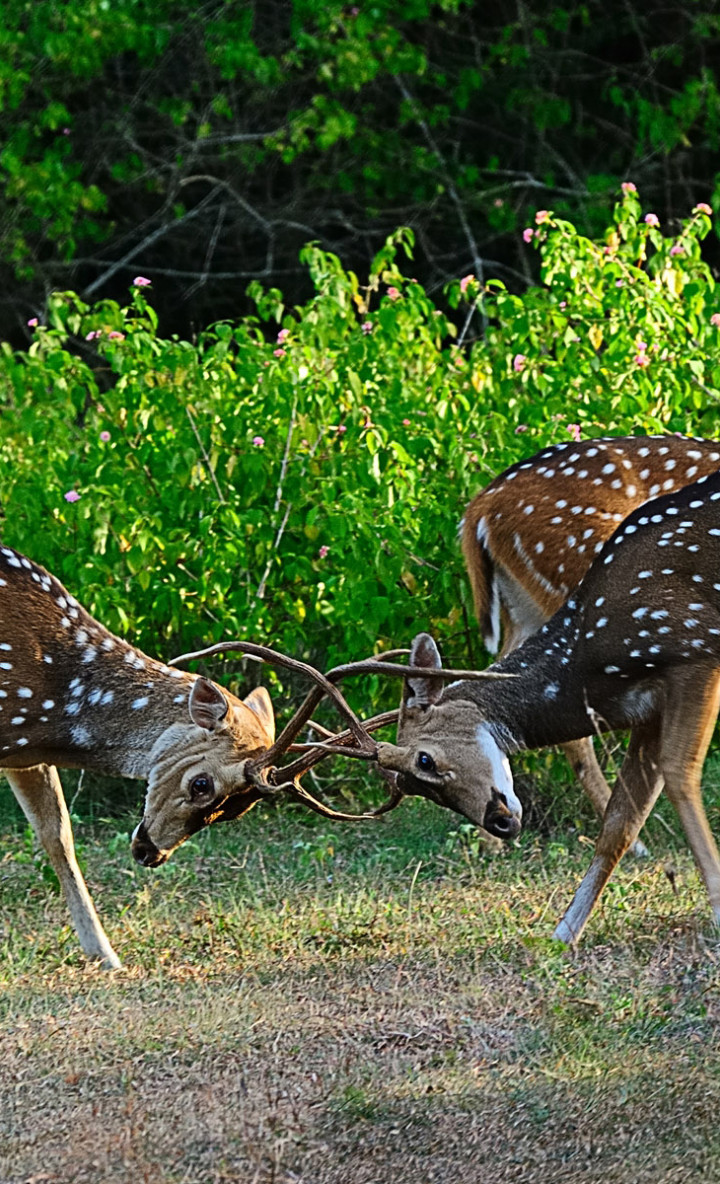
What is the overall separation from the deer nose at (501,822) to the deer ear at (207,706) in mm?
877

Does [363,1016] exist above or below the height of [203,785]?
below

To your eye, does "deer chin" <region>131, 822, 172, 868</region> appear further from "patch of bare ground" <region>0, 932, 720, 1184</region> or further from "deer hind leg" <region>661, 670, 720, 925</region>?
"deer hind leg" <region>661, 670, 720, 925</region>

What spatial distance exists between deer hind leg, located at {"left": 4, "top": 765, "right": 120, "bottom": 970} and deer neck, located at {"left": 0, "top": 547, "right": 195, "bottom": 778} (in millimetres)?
333

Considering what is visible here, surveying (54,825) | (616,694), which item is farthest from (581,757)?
(54,825)

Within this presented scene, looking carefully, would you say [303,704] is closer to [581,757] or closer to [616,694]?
[616,694]

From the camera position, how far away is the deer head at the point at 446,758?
5418 mm

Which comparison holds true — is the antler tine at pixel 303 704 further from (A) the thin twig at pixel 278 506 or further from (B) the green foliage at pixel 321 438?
(A) the thin twig at pixel 278 506

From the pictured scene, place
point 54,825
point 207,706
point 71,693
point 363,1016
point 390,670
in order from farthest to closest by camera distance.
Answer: point 54,825
point 71,693
point 207,706
point 390,670
point 363,1016

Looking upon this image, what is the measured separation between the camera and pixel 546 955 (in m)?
5.48

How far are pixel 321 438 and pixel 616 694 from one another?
2292 mm

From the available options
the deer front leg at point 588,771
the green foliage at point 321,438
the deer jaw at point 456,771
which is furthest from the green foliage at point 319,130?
the deer jaw at point 456,771

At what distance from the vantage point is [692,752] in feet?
18.7

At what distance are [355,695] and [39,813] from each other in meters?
1.64

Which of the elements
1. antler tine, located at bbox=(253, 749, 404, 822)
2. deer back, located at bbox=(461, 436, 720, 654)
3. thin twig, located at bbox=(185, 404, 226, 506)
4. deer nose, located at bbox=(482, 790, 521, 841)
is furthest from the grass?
thin twig, located at bbox=(185, 404, 226, 506)
